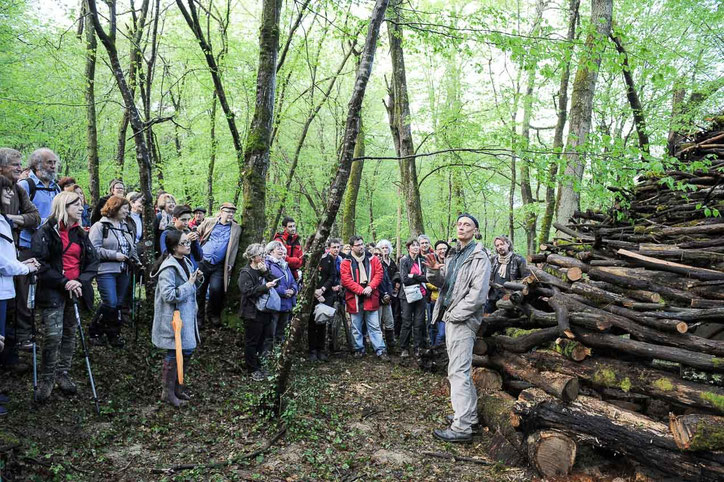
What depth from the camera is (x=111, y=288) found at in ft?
22.1

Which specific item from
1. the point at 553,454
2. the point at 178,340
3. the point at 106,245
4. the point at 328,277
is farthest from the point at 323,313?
the point at 553,454

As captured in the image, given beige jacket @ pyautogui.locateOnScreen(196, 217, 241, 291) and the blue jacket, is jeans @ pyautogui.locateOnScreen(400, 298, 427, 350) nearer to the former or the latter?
the blue jacket

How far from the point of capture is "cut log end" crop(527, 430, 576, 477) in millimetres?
4480

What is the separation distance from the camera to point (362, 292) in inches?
361

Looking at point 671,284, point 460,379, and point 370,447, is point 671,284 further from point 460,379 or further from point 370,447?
point 370,447

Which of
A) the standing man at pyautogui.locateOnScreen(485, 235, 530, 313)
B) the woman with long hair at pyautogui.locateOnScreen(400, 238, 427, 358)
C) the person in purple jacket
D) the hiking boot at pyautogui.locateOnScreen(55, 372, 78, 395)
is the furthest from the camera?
the woman with long hair at pyautogui.locateOnScreen(400, 238, 427, 358)

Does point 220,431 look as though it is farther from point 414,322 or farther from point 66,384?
point 414,322

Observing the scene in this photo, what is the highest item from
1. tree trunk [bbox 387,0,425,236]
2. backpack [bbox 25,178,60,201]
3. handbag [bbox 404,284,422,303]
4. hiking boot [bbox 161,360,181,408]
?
tree trunk [bbox 387,0,425,236]

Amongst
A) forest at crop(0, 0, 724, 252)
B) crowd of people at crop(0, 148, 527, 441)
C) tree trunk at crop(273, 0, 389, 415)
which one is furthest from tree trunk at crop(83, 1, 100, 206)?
tree trunk at crop(273, 0, 389, 415)

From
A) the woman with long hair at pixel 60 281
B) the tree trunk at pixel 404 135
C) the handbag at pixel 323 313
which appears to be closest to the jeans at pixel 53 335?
the woman with long hair at pixel 60 281

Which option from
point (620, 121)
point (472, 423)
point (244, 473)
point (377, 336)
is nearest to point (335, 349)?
point (377, 336)

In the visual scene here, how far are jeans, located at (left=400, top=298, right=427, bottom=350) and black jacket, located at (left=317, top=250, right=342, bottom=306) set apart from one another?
5.02 feet

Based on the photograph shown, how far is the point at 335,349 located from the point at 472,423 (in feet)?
13.8

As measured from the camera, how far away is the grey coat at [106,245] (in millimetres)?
6637
